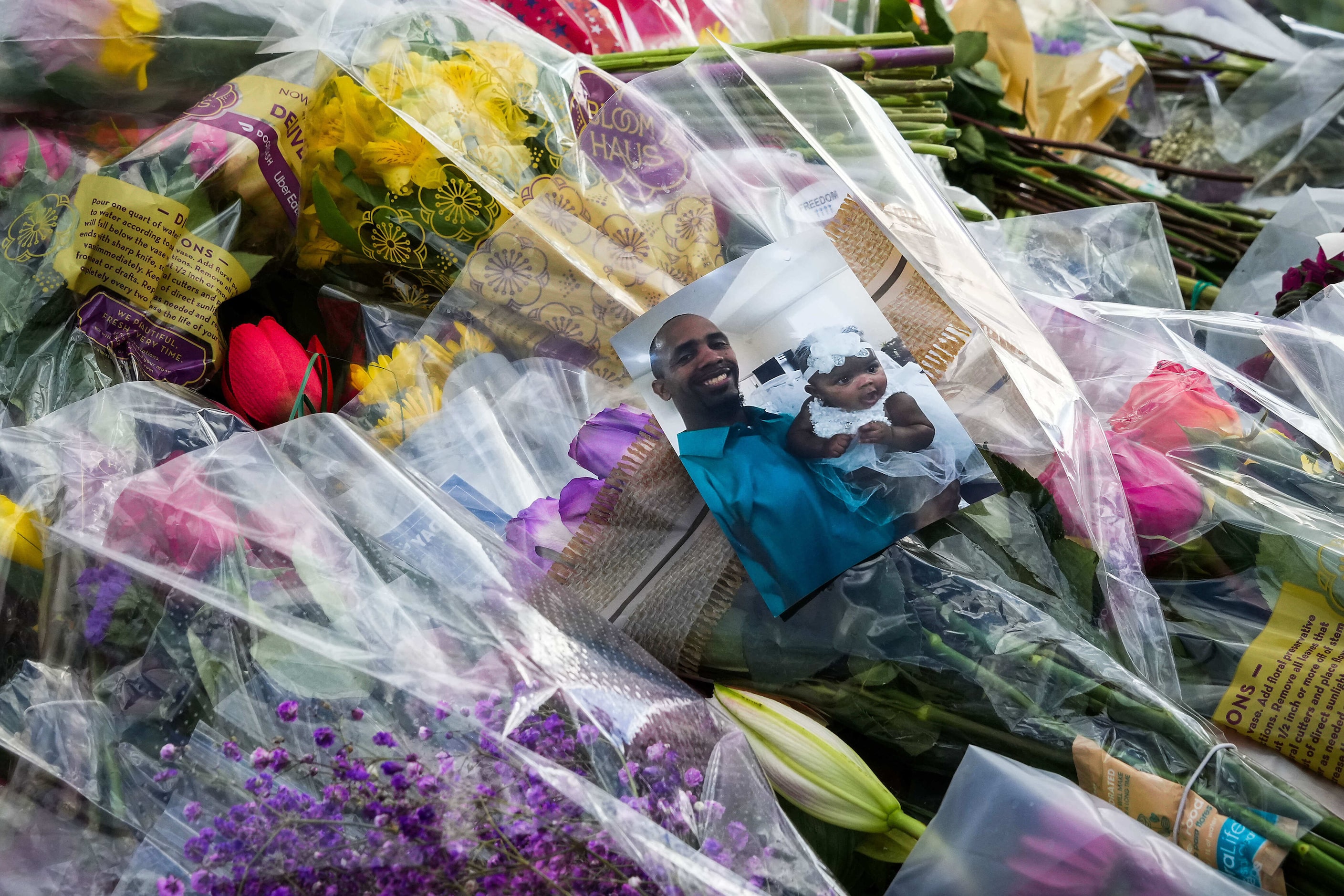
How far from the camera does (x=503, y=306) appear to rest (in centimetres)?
82

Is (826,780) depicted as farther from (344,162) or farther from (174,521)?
(344,162)

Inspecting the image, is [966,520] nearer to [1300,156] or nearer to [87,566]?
[87,566]

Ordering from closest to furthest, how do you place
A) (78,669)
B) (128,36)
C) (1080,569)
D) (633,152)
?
(78,669)
(1080,569)
(633,152)
(128,36)

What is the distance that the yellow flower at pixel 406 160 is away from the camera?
844 mm

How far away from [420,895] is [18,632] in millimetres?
372

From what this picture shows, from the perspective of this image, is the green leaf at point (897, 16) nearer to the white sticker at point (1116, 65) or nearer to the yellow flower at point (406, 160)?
the white sticker at point (1116, 65)

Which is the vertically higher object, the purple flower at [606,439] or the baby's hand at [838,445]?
the baby's hand at [838,445]

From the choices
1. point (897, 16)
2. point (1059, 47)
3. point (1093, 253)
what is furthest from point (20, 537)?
point (1059, 47)

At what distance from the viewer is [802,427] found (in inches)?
26.2

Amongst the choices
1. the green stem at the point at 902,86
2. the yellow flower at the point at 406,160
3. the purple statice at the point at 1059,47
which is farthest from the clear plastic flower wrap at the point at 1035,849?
the purple statice at the point at 1059,47

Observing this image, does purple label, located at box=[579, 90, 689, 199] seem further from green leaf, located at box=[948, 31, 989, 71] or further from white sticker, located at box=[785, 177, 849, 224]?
green leaf, located at box=[948, 31, 989, 71]

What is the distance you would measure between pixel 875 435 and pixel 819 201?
235 millimetres

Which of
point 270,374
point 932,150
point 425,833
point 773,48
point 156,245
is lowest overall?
point 425,833

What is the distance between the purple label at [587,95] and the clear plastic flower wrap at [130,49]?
0.97 ft
